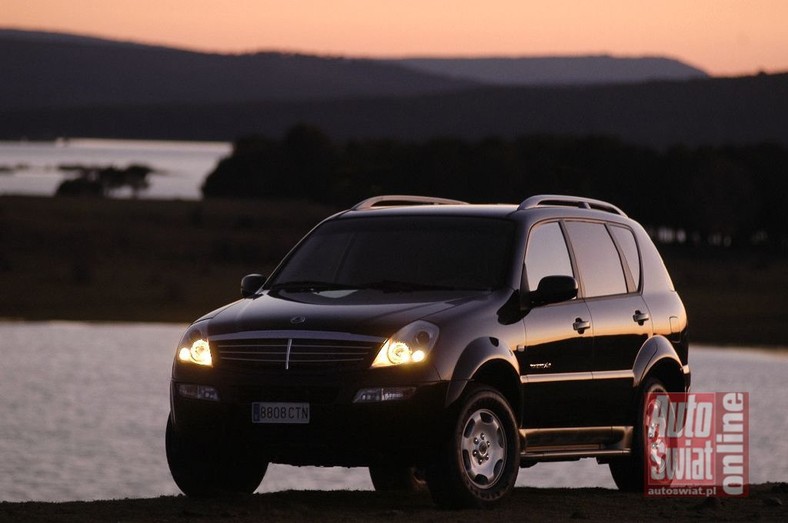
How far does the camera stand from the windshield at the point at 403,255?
11773 millimetres

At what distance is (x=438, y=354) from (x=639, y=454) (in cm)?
291

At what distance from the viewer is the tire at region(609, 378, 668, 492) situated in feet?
42.7

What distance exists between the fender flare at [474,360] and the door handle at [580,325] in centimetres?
94

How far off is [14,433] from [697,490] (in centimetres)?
3171

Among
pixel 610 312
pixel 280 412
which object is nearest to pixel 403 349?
pixel 280 412

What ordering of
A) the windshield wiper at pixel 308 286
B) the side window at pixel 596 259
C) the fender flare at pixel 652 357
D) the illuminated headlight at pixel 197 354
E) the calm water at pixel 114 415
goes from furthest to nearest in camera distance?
the calm water at pixel 114 415, the fender flare at pixel 652 357, the side window at pixel 596 259, the windshield wiper at pixel 308 286, the illuminated headlight at pixel 197 354

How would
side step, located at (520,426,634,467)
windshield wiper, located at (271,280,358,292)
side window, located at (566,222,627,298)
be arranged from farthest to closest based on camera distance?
side window, located at (566,222,627,298), windshield wiper, located at (271,280,358,292), side step, located at (520,426,634,467)

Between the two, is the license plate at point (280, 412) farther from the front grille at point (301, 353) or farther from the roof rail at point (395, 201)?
the roof rail at point (395, 201)

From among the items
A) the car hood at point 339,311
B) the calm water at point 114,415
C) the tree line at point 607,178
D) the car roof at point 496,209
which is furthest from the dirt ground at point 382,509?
the tree line at point 607,178

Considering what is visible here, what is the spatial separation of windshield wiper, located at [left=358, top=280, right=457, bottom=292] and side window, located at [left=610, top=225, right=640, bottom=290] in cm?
213

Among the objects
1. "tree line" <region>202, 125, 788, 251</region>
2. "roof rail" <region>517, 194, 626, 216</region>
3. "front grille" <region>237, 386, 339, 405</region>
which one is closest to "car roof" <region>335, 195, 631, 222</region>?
"roof rail" <region>517, 194, 626, 216</region>

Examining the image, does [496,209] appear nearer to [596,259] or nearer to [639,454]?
[596,259]

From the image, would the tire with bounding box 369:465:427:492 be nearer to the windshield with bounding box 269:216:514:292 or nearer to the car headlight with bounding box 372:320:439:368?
the windshield with bounding box 269:216:514:292

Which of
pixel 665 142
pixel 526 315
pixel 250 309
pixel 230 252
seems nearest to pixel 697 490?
pixel 526 315
